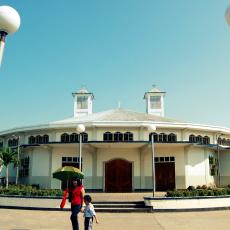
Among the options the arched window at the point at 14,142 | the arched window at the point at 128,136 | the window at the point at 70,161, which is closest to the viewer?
the window at the point at 70,161

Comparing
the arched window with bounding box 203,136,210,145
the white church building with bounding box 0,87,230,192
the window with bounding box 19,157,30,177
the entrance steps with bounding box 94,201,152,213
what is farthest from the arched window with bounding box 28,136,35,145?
the arched window with bounding box 203,136,210,145

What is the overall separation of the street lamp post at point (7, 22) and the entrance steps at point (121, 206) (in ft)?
39.1

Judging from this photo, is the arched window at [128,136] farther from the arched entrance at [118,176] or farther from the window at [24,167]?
the window at [24,167]

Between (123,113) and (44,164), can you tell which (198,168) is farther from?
Result: (44,164)

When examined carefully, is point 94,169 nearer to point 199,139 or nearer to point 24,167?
point 24,167

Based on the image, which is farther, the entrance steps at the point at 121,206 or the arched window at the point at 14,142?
the arched window at the point at 14,142

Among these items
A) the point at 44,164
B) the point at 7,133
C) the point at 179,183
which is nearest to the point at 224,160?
the point at 179,183

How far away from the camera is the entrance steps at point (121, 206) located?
52.9 ft

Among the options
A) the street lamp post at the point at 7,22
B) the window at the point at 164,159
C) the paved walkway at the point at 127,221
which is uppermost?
the street lamp post at the point at 7,22

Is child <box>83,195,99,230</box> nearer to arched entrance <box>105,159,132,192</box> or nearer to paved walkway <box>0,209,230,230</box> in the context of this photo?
paved walkway <box>0,209,230,230</box>

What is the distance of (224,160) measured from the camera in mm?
27172

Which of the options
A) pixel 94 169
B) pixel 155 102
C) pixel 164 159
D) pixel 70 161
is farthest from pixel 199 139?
pixel 155 102

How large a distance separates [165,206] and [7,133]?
695 inches

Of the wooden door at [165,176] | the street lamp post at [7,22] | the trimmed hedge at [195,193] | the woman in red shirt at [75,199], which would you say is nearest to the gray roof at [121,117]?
the wooden door at [165,176]
